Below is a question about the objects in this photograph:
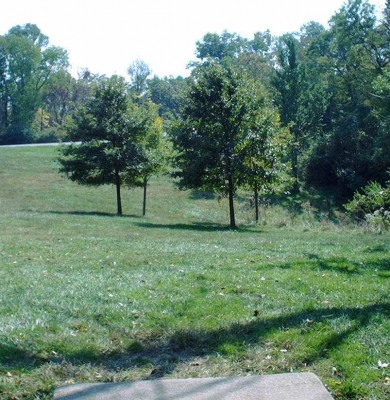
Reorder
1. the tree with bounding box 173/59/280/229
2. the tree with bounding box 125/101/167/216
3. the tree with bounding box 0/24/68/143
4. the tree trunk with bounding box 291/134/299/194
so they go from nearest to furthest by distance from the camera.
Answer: the tree with bounding box 173/59/280/229 < the tree with bounding box 125/101/167/216 < the tree trunk with bounding box 291/134/299/194 < the tree with bounding box 0/24/68/143

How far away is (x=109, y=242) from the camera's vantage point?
14195 mm

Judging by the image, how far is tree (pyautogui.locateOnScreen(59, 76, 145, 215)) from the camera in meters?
29.4

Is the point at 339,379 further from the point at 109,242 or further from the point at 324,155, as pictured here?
the point at 324,155

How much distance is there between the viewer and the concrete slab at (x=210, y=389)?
4320mm

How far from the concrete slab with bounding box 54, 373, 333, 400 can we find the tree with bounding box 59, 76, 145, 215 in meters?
24.9

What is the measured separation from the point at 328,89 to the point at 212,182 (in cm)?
3442

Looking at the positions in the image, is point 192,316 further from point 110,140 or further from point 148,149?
point 148,149

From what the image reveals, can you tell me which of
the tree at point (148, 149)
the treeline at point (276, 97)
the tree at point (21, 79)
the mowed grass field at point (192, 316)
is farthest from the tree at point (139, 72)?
the mowed grass field at point (192, 316)

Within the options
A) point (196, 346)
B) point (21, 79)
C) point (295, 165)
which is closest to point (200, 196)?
point (295, 165)

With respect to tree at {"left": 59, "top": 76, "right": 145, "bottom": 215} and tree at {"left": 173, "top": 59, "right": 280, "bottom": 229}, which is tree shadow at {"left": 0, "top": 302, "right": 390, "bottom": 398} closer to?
tree at {"left": 173, "top": 59, "right": 280, "bottom": 229}

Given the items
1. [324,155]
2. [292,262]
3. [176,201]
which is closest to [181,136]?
[292,262]

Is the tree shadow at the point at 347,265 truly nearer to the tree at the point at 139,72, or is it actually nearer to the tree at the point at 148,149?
the tree at the point at 148,149

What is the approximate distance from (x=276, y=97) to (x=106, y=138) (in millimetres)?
20181

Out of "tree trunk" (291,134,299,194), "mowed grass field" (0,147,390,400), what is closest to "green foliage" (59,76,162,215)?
"mowed grass field" (0,147,390,400)
